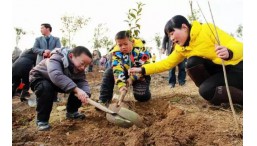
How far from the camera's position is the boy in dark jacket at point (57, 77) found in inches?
125

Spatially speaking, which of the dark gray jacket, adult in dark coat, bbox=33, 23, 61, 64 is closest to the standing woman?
the dark gray jacket

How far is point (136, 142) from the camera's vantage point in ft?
7.56

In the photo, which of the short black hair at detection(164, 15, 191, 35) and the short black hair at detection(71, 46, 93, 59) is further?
the short black hair at detection(71, 46, 93, 59)

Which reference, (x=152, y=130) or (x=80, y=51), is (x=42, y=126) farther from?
(x=152, y=130)

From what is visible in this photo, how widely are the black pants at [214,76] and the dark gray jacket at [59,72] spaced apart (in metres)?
1.39

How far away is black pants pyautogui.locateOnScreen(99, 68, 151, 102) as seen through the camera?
432cm

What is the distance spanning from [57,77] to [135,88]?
149 centimetres

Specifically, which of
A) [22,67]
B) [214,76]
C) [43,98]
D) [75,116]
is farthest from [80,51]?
[22,67]

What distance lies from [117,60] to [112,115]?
3.98 feet

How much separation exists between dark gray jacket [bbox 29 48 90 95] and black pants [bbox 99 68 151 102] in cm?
87

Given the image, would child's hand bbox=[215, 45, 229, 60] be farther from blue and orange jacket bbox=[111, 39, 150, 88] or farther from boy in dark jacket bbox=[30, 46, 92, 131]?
blue and orange jacket bbox=[111, 39, 150, 88]

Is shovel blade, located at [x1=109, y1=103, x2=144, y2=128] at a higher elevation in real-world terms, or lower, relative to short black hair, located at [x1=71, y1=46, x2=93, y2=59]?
lower

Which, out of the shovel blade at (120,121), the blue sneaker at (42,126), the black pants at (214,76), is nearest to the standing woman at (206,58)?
the black pants at (214,76)

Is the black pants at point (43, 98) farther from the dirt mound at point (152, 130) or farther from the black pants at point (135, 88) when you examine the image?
the black pants at point (135, 88)
